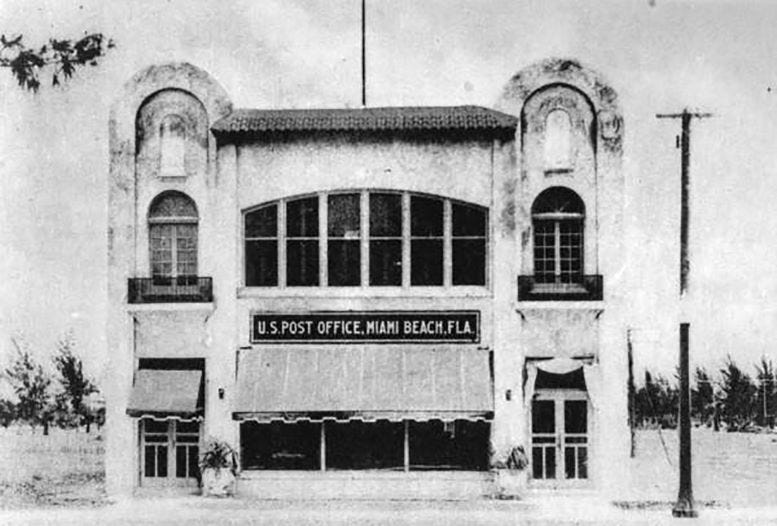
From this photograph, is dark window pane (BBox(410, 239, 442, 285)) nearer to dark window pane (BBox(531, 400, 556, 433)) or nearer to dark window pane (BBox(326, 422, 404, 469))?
dark window pane (BBox(326, 422, 404, 469))

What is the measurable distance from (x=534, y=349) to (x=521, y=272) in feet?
4.92

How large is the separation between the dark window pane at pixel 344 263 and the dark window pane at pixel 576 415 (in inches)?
186

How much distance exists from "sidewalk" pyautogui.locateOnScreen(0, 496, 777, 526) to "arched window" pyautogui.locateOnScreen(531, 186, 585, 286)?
4.28 metres

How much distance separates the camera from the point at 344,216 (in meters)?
32.0

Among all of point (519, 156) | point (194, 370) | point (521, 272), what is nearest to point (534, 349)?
point (521, 272)

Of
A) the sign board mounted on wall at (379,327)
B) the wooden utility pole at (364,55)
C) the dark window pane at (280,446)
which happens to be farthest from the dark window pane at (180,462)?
the wooden utility pole at (364,55)

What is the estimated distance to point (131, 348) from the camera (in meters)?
32.2

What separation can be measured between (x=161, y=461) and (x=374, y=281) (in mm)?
5408

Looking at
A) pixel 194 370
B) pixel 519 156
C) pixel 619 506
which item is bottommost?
pixel 619 506

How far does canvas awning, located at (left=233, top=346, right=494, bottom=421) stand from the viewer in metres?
31.3

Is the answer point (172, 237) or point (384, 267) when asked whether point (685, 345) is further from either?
point (172, 237)

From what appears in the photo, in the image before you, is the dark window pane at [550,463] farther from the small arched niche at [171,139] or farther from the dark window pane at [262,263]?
the small arched niche at [171,139]

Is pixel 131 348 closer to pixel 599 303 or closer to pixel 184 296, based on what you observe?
pixel 184 296

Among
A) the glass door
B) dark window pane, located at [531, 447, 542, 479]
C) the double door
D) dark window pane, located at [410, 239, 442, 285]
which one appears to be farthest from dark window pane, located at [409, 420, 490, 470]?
the glass door
